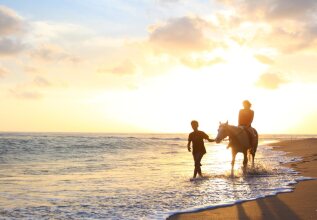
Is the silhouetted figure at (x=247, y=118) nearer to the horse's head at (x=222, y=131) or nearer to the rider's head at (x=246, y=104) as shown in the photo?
the rider's head at (x=246, y=104)

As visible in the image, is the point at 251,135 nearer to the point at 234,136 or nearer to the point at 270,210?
the point at 234,136

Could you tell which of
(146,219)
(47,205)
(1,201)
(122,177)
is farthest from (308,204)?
(122,177)

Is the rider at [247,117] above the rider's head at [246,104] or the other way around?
the other way around

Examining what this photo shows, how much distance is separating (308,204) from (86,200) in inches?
190

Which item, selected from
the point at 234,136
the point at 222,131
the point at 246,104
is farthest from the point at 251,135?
the point at 222,131

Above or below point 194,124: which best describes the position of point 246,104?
above

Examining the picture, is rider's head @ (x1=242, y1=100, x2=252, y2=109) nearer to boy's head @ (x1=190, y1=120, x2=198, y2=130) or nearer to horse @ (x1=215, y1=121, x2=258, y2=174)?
horse @ (x1=215, y1=121, x2=258, y2=174)

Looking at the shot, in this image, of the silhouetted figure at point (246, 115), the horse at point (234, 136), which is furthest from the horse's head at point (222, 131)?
the silhouetted figure at point (246, 115)

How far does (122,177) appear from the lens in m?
13.8

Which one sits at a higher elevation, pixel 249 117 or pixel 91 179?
pixel 249 117

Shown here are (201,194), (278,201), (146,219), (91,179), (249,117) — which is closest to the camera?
(146,219)

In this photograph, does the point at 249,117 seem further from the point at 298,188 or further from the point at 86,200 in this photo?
the point at 86,200

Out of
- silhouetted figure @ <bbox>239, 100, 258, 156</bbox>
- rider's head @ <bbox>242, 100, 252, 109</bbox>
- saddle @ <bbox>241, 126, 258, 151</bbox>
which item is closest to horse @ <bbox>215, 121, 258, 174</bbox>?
saddle @ <bbox>241, 126, 258, 151</bbox>

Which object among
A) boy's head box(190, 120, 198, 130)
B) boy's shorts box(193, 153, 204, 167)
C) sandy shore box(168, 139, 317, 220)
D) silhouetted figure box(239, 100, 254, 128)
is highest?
silhouetted figure box(239, 100, 254, 128)
